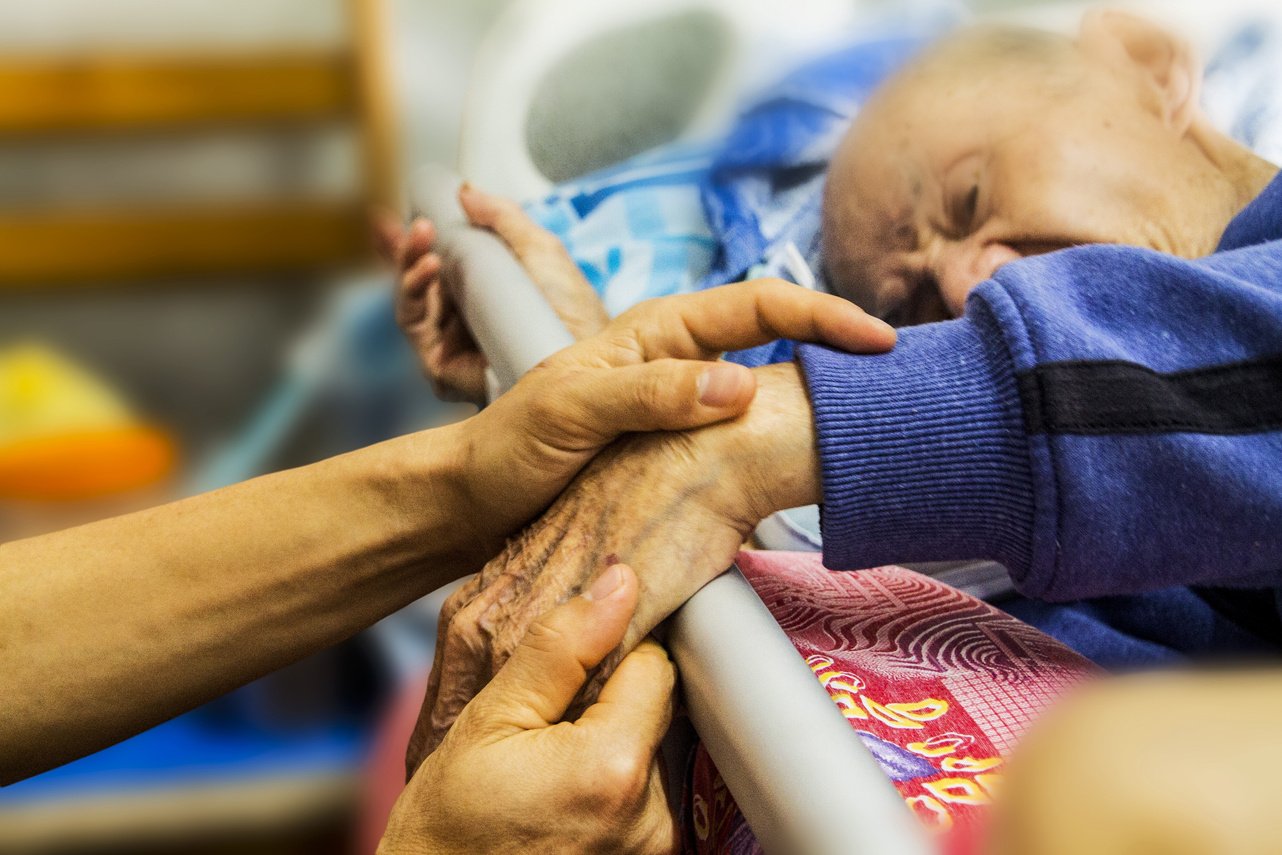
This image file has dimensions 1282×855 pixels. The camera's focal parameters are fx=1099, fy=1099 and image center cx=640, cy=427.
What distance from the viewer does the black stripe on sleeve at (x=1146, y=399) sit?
1.47ft

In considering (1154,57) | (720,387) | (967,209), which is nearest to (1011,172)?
(967,209)

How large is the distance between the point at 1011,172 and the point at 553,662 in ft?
1.34

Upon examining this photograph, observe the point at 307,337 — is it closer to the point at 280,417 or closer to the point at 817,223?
the point at 280,417

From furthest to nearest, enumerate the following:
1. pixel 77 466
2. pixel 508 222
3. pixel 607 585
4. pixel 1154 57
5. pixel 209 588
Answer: pixel 77 466, pixel 508 222, pixel 1154 57, pixel 209 588, pixel 607 585

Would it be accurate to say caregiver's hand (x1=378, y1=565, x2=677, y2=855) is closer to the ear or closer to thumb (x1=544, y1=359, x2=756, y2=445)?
thumb (x1=544, y1=359, x2=756, y2=445)

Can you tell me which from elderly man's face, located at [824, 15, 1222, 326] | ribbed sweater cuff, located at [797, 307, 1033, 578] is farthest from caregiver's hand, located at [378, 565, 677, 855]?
elderly man's face, located at [824, 15, 1222, 326]

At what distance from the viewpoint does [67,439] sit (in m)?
1.46

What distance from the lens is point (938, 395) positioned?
481 mm

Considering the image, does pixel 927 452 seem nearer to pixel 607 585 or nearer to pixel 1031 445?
pixel 1031 445

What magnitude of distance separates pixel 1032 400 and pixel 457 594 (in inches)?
11.5

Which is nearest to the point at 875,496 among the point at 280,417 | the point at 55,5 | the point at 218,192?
the point at 280,417

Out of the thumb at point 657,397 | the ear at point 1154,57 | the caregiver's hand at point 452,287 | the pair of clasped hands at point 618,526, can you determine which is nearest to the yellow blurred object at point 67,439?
the caregiver's hand at point 452,287

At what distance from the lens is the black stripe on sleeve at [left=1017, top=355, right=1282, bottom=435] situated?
1.47 ft

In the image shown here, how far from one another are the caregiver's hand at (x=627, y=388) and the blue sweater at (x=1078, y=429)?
0.07ft
